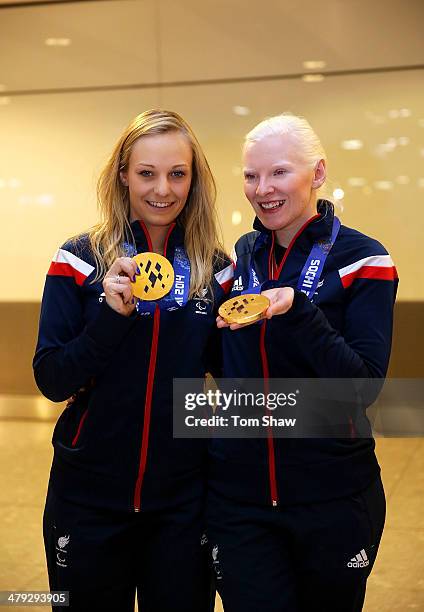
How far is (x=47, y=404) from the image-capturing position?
7641 mm

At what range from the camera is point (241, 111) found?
23.0ft

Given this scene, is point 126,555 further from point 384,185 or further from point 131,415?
point 384,185

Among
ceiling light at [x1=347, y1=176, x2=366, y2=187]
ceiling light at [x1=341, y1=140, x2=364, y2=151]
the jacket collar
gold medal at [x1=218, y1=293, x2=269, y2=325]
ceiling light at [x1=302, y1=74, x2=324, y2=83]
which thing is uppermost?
ceiling light at [x1=302, y1=74, x2=324, y2=83]

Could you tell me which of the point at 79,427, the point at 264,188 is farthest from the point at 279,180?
the point at 79,427

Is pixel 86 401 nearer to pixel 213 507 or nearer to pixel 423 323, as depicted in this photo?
pixel 213 507

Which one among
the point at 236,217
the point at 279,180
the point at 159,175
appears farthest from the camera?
the point at 236,217

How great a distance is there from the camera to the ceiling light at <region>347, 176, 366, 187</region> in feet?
22.6

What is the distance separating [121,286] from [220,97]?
522 cm

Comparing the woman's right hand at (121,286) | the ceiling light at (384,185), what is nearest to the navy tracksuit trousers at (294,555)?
the woman's right hand at (121,286)

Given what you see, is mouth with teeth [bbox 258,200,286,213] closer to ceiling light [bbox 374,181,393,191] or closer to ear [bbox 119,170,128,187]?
ear [bbox 119,170,128,187]

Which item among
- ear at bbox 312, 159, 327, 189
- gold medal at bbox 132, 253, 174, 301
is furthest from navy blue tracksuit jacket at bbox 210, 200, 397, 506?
gold medal at bbox 132, 253, 174, 301

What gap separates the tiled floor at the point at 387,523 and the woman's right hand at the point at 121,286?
2.08m

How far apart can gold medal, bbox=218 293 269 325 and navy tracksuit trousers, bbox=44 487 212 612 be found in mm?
577

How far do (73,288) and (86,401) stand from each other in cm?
32
